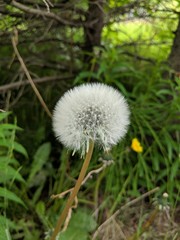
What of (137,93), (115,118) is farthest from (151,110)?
(115,118)

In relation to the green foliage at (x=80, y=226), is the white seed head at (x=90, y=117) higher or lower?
higher

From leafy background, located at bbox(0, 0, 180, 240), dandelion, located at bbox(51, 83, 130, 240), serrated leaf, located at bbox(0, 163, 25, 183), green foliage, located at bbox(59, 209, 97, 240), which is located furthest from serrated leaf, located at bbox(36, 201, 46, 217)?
dandelion, located at bbox(51, 83, 130, 240)

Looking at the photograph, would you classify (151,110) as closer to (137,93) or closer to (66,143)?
(137,93)

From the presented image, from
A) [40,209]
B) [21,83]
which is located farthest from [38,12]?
[40,209]

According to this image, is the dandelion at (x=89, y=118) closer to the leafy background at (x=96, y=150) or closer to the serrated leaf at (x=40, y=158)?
the leafy background at (x=96, y=150)

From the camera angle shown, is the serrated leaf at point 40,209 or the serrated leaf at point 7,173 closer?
the serrated leaf at point 7,173

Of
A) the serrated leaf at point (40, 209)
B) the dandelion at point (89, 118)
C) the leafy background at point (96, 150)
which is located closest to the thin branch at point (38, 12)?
the leafy background at point (96, 150)

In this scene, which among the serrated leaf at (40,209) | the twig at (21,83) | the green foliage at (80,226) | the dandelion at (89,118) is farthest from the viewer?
the twig at (21,83)
